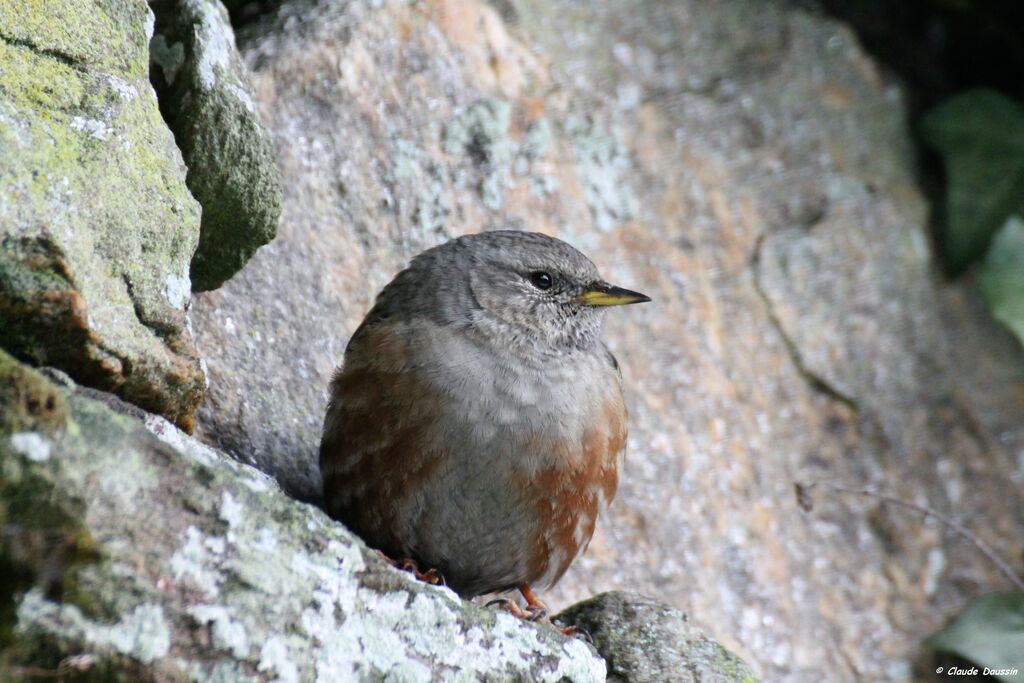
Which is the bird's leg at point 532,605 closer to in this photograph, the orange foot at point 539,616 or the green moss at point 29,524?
the orange foot at point 539,616

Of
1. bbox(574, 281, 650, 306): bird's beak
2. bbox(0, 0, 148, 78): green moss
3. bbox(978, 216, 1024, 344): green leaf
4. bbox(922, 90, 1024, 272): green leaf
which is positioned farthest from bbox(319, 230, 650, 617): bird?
bbox(922, 90, 1024, 272): green leaf

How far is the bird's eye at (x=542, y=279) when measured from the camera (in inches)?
182

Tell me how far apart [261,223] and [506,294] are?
36.4 inches

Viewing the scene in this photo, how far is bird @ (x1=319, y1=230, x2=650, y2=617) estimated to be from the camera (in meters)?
4.01

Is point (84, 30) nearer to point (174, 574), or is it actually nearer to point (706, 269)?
point (174, 574)

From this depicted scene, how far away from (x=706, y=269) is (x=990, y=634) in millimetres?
2188

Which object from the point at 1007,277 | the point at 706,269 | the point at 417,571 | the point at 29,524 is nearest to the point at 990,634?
the point at 1007,277

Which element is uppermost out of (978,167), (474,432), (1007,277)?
(978,167)

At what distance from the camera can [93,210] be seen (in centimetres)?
329

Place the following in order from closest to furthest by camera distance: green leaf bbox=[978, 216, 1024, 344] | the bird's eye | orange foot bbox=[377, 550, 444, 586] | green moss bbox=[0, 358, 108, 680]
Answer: green moss bbox=[0, 358, 108, 680]
orange foot bbox=[377, 550, 444, 586]
the bird's eye
green leaf bbox=[978, 216, 1024, 344]

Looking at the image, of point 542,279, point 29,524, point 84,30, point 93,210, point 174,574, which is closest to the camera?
point 29,524

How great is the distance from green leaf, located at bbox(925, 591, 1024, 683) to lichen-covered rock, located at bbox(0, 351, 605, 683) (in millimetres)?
3038

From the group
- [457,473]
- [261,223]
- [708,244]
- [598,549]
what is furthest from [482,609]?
[708,244]

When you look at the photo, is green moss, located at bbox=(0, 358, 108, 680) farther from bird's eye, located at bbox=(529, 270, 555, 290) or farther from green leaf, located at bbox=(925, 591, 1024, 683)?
green leaf, located at bbox=(925, 591, 1024, 683)
